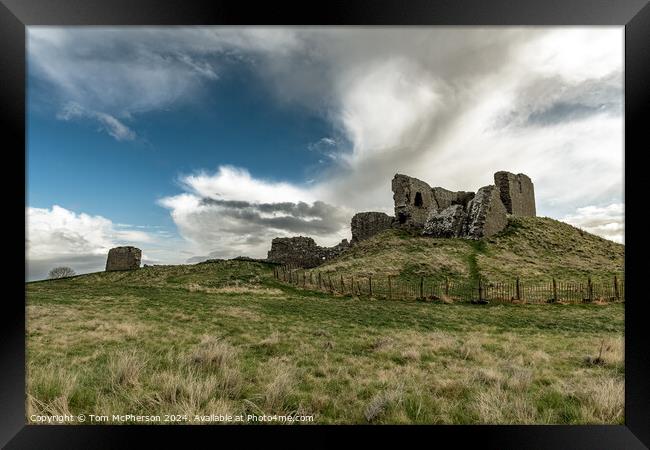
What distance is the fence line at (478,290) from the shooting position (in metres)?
15.2

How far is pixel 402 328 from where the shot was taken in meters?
9.27

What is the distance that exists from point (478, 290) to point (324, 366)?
1464 cm

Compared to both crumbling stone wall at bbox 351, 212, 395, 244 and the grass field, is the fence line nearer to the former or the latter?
the grass field

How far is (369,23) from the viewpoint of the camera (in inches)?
113

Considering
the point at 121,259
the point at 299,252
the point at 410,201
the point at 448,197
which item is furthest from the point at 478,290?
the point at 121,259

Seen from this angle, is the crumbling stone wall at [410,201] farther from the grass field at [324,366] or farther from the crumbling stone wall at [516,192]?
the grass field at [324,366]

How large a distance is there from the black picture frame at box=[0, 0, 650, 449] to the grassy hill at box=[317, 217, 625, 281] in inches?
772

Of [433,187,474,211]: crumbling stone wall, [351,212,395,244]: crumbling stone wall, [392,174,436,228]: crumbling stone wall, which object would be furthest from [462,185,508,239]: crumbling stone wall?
[351,212,395,244]: crumbling stone wall

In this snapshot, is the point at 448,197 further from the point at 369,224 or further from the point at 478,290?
the point at 478,290

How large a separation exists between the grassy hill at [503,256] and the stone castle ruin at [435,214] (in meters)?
1.98

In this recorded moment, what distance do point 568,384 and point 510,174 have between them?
140 feet

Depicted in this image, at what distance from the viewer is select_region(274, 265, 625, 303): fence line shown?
49.9 feet

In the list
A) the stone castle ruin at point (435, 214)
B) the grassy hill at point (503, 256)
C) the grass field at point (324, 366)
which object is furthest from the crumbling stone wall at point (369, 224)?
the grass field at point (324, 366)

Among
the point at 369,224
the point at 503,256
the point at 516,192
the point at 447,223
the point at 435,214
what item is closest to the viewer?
the point at 503,256
